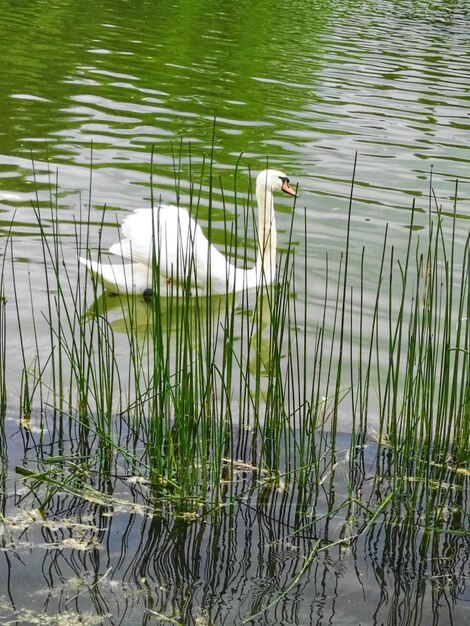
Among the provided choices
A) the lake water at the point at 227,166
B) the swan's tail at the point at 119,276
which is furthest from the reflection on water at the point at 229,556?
the swan's tail at the point at 119,276

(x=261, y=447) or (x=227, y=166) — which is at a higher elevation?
(x=261, y=447)

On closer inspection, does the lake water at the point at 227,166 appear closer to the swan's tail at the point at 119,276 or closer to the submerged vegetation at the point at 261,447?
the submerged vegetation at the point at 261,447

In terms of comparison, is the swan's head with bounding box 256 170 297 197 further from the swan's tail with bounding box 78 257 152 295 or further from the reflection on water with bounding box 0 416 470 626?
the reflection on water with bounding box 0 416 470 626

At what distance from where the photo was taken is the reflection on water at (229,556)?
11.8ft

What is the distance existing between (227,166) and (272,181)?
2.51 m

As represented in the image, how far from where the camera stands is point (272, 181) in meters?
7.68

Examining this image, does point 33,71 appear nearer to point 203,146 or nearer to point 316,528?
point 203,146

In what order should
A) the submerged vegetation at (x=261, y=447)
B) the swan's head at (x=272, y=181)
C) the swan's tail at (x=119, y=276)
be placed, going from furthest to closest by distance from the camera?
the swan's head at (x=272, y=181) < the swan's tail at (x=119, y=276) < the submerged vegetation at (x=261, y=447)

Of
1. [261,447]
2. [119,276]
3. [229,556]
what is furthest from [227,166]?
[229,556]

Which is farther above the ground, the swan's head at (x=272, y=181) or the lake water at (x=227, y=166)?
the swan's head at (x=272, y=181)

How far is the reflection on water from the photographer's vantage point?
360 cm

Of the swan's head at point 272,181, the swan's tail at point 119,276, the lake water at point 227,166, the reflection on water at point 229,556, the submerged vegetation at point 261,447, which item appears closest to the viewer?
the reflection on water at point 229,556

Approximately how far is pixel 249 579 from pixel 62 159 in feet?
21.7

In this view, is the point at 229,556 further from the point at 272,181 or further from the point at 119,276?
the point at 272,181
